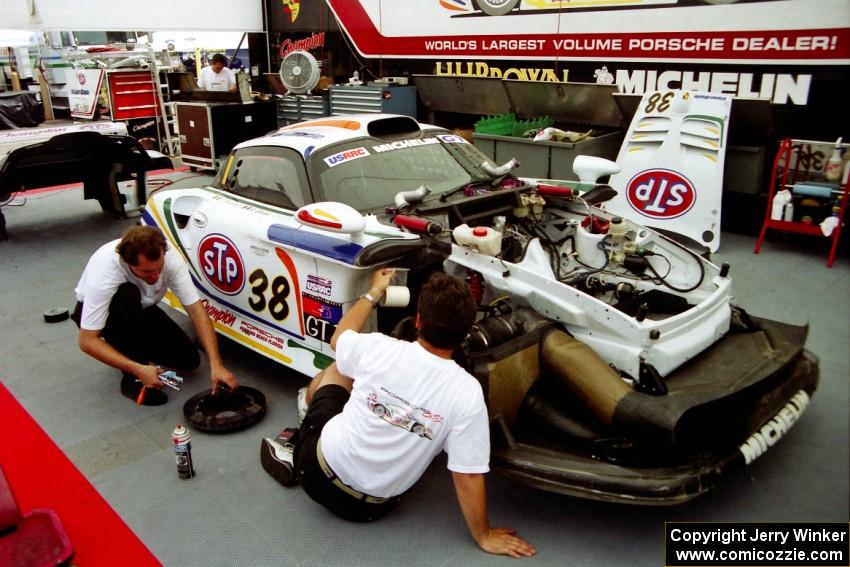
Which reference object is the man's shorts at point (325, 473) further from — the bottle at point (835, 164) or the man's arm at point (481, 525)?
the bottle at point (835, 164)

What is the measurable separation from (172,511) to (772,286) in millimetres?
4507

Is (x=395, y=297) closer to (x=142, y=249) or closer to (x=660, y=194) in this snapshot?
(x=142, y=249)

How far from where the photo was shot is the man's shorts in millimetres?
2629

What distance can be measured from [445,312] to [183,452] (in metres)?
1.57

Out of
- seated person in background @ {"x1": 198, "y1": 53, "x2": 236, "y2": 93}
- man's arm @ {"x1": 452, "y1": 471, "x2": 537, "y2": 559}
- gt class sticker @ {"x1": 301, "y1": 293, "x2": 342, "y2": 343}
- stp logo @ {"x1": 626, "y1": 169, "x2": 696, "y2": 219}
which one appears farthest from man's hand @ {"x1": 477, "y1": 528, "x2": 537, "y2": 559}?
seated person in background @ {"x1": 198, "y1": 53, "x2": 236, "y2": 93}

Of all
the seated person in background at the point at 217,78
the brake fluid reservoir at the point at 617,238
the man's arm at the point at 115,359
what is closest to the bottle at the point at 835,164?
the brake fluid reservoir at the point at 617,238

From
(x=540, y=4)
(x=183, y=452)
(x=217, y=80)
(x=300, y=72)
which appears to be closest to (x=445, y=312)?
(x=183, y=452)

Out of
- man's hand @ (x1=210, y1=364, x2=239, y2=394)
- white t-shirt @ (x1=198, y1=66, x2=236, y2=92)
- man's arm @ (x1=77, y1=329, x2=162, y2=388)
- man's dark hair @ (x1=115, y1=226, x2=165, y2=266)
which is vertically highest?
white t-shirt @ (x1=198, y1=66, x2=236, y2=92)

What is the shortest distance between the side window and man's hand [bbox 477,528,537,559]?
6.87 ft

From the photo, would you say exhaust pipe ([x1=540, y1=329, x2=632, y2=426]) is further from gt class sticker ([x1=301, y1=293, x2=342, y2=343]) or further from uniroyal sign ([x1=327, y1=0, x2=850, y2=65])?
uniroyal sign ([x1=327, y1=0, x2=850, y2=65])

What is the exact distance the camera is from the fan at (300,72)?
9.35 metres

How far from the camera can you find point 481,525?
2.51 m

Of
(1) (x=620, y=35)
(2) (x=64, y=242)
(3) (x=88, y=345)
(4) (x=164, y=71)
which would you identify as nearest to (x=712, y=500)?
(3) (x=88, y=345)

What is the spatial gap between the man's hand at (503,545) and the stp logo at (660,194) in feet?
14.8
